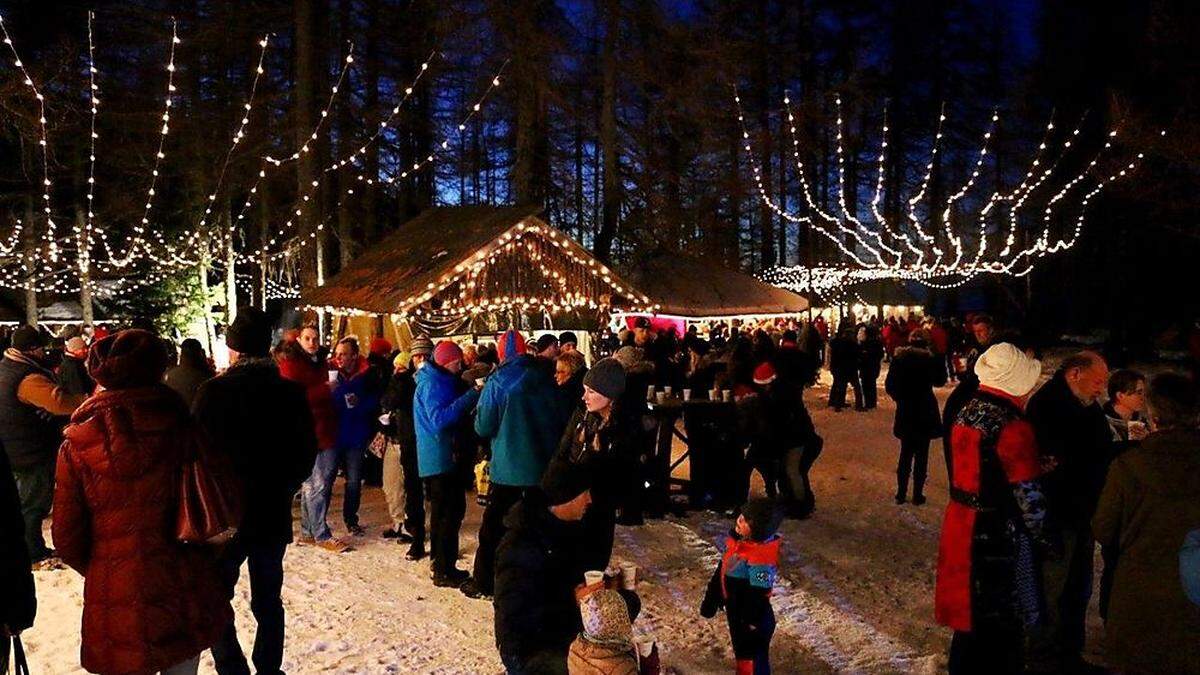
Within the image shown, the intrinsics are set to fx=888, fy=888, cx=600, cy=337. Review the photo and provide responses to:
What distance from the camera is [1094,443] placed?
471cm

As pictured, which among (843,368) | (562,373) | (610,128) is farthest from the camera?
(610,128)

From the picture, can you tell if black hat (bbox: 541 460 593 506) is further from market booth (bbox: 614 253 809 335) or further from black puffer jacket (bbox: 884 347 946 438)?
market booth (bbox: 614 253 809 335)

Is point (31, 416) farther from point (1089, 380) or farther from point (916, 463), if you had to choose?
point (916, 463)

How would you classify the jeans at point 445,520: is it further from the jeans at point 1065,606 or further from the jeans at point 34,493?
the jeans at point 1065,606

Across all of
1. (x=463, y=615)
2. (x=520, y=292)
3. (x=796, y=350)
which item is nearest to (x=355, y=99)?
(x=520, y=292)

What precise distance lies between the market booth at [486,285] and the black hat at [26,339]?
21.0 ft

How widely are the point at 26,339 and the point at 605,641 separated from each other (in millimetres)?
5303

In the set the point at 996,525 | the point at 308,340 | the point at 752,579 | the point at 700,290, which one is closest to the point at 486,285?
the point at 308,340

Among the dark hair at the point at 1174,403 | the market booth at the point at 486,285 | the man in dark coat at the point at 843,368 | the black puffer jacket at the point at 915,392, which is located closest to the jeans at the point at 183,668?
the dark hair at the point at 1174,403

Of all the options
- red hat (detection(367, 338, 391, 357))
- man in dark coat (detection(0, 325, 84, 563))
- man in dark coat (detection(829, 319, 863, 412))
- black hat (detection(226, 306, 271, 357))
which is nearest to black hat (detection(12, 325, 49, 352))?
man in dark coat (detection(0, 325, 84, 563))

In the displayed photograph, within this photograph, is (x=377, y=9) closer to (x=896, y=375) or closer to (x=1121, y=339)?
(x=896, y=375)

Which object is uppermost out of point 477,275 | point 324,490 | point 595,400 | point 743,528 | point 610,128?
point 610,128

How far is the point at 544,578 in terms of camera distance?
9.47 ft

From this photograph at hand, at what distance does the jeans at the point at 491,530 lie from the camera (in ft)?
18.4
